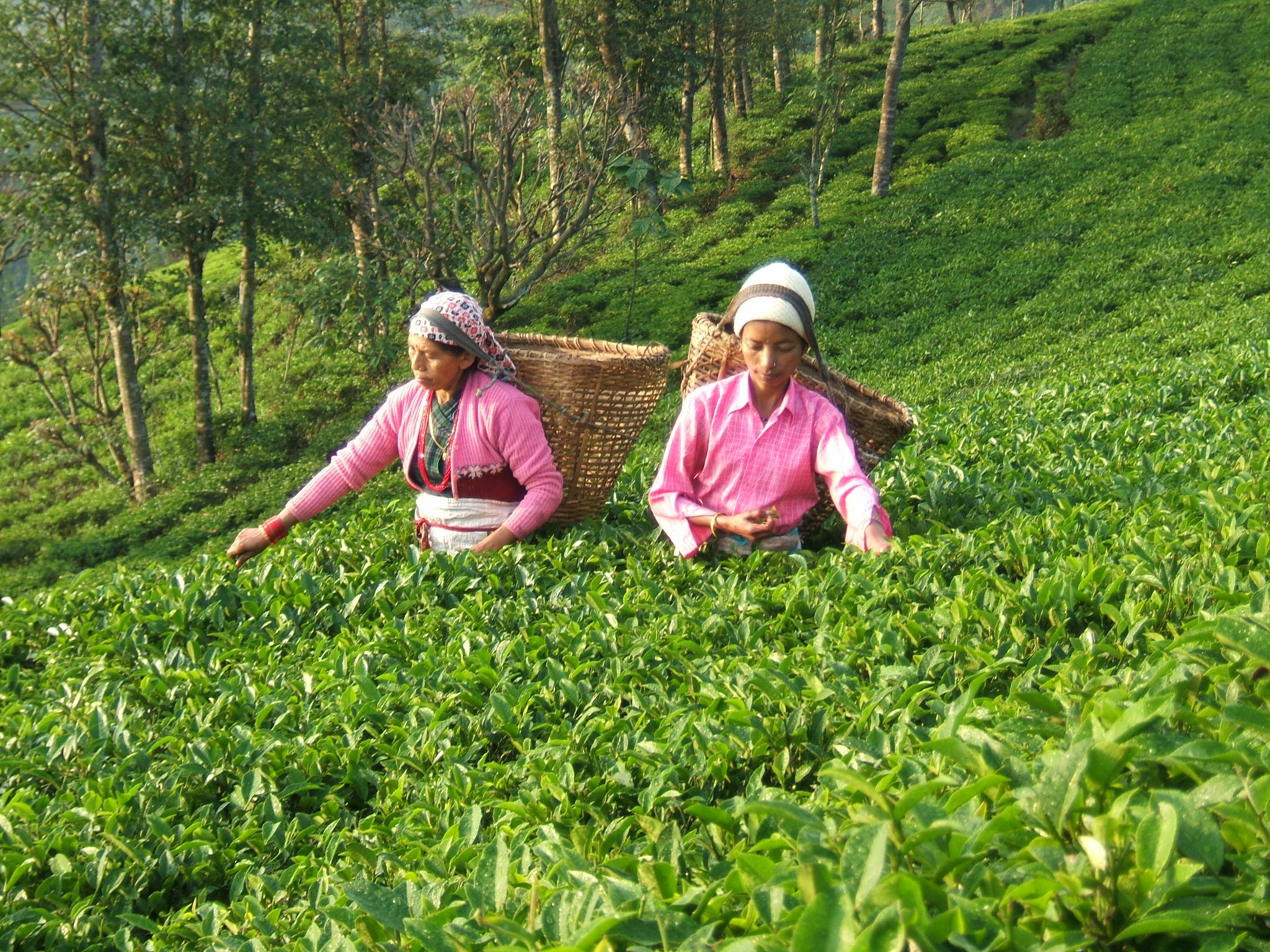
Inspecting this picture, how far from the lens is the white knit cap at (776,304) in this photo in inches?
152

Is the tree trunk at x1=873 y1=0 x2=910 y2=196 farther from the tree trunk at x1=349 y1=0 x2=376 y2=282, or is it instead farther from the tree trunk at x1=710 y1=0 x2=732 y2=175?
the tree trunk at x1=349 y1=0 x2=376 y2=282

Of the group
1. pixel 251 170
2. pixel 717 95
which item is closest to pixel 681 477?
pixel 251 170

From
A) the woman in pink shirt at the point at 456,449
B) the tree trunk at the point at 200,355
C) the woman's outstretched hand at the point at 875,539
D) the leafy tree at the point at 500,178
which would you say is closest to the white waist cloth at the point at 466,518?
the woman in pink shirt at the point at 456,449

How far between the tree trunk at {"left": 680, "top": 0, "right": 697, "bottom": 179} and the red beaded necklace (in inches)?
712

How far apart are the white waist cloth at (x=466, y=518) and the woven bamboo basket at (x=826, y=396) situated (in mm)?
940

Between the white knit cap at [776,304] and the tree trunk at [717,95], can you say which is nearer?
the white knit cap at [776,304]

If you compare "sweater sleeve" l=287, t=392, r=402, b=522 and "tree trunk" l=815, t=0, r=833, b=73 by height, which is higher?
"tree trunk" l=815, t=0, r=833, b=73

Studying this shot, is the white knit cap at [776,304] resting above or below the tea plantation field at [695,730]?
above

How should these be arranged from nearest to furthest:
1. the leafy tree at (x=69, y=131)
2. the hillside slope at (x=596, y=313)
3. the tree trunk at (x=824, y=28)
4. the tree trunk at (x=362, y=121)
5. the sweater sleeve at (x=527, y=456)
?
1. the sweater sleeve at (x=527, y=456)
2. the leafy tree at (x=69, y=131)
3. the hillside slope at (x=596, y=313)
4. the tree trunk at (x=362, y=121)
5. the tree trunk at (x=824, y=28)

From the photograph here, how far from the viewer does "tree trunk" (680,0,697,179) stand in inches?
898

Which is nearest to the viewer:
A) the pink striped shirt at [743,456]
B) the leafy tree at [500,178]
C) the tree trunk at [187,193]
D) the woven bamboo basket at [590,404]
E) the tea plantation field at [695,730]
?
the tea plantation field at [695,730]

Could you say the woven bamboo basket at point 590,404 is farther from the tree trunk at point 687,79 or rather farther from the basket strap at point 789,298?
the tree trunk at point 687,79

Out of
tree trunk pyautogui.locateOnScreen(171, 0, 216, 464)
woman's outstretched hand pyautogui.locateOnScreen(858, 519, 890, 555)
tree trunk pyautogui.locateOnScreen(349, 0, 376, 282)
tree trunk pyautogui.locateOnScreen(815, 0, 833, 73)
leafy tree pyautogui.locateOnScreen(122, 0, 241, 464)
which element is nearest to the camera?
woman's outstretched hand pyautogui.locateOnScreen(858, 519, 890, 555)

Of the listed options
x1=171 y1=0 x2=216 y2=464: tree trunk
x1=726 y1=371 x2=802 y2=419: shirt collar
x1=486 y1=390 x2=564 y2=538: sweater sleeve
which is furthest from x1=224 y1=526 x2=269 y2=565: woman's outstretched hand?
x1=171 y1=0 x2=216 y2=464: tree trunk
